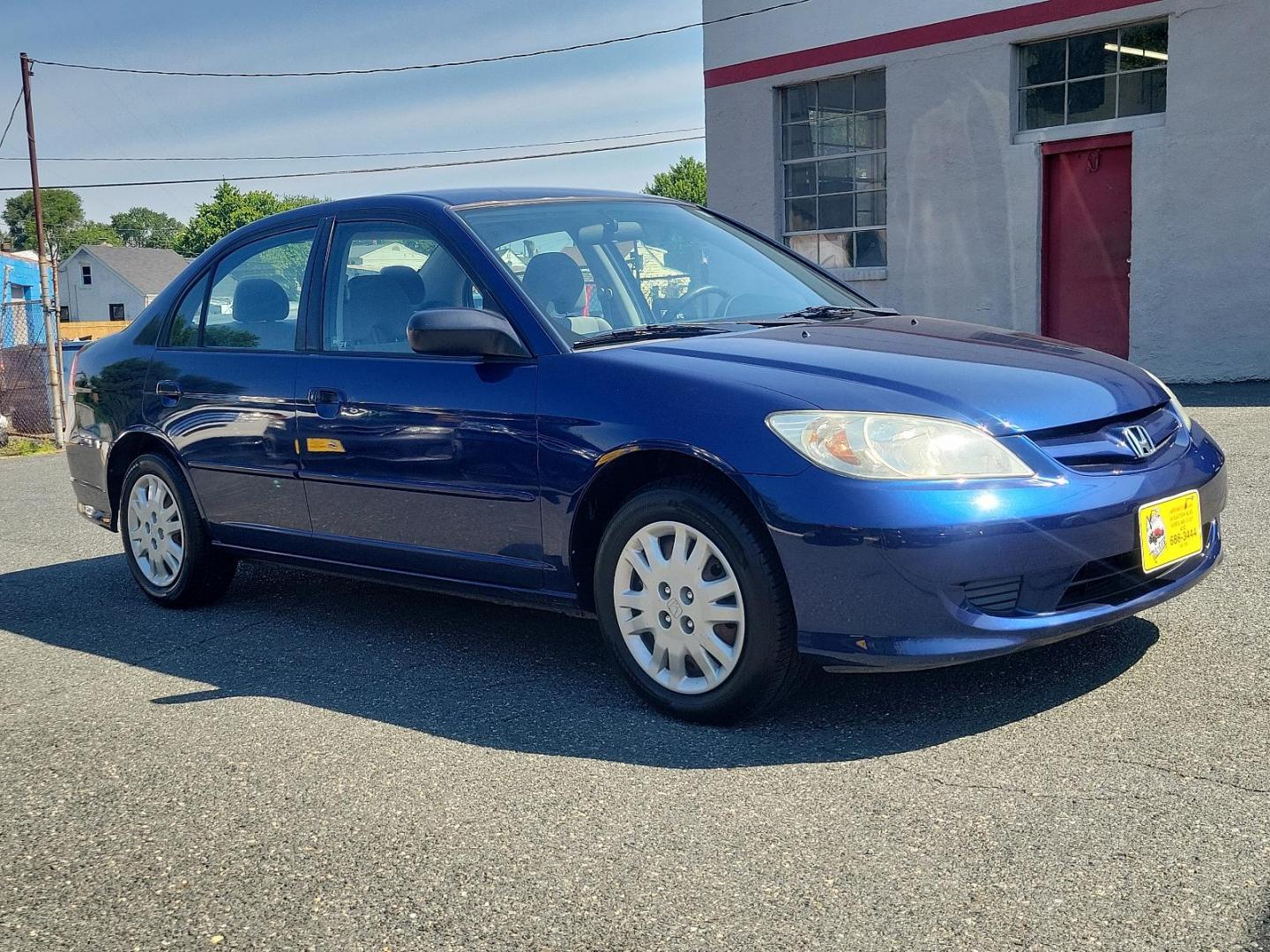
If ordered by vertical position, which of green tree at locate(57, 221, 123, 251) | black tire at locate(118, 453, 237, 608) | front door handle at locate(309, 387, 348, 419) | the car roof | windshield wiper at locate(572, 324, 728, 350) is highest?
green tree at locate(57, 221, 123, 251)

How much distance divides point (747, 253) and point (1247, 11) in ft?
31.1

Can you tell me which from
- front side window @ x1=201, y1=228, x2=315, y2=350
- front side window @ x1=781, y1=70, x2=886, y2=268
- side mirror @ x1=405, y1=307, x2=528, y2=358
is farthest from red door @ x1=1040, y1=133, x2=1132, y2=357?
side mirror @ x1=405, y1=307, x2=528, y2=358

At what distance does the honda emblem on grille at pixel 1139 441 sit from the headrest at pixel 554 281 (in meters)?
1.82

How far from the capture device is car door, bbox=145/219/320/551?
5.27 meters

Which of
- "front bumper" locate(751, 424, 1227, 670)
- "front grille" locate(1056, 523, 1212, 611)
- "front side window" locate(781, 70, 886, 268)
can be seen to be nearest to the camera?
"front bumper" locate(751, 424, 1227, 670)

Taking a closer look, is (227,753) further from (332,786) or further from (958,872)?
(958,872)

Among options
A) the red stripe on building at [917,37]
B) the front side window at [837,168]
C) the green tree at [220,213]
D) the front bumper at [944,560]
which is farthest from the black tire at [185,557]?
the green tree at [220,213]

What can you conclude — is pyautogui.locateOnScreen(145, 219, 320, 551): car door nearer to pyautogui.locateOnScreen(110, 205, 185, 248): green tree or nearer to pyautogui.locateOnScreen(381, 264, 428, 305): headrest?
pyautogui.locateOnScreen(381, 264, 428, 305): headrest

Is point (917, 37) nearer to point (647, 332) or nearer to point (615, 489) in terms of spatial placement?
point (647, 332)

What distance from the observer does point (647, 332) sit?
455cm

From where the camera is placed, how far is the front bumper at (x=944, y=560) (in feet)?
11.6

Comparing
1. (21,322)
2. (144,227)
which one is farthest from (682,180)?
(21,322)

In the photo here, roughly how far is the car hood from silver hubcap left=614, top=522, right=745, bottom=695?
0.51 meters

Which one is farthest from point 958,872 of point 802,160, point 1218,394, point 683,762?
point 802,160
